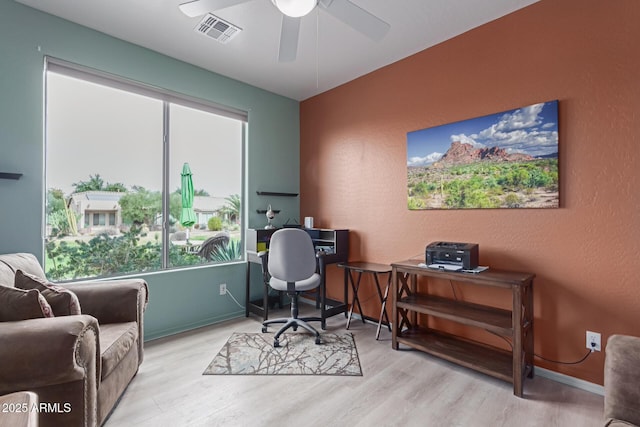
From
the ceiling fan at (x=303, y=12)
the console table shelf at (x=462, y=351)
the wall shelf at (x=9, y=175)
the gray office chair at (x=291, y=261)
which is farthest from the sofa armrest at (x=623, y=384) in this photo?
the wall shelf at (x=9, y=175)

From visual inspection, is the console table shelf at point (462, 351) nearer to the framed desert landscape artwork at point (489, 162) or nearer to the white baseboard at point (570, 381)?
the white baseboard at point (570, 381)

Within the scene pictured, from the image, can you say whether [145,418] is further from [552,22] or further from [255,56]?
[552,22]

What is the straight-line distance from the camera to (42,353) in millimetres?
1322

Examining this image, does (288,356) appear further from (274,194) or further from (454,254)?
(274,194)

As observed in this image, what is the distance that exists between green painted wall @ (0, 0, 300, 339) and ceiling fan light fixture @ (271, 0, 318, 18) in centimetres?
187

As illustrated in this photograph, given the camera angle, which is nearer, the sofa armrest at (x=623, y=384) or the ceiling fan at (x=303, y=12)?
the sofa armrest at (x=623, y=384)

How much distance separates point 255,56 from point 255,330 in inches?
108

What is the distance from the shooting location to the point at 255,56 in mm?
3016

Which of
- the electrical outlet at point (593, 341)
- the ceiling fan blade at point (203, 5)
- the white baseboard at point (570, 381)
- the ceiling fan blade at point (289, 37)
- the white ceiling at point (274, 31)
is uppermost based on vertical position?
the white ceiling at point (274, 31)

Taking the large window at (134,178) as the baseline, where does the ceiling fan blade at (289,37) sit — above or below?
above

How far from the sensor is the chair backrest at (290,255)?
2709 millimetres

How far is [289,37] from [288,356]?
2402mm

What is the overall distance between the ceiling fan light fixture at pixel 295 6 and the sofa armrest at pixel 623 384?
222 cm

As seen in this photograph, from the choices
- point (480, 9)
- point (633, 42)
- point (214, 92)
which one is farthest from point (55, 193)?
point (633, 42)
